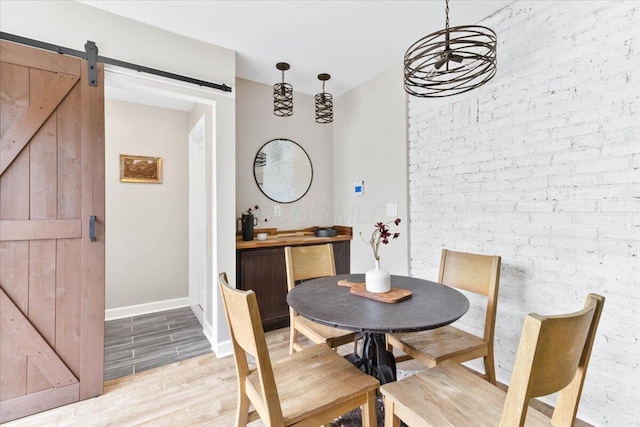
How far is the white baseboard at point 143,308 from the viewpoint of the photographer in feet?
11.0

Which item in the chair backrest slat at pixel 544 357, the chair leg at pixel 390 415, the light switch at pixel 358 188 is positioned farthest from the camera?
the light switch at pixel 358 188

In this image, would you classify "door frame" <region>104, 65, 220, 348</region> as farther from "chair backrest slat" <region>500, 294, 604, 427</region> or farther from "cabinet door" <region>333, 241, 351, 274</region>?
"chair backrest slat" <region>500, 294, 604, 427</region>

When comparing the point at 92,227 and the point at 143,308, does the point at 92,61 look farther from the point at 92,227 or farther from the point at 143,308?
the point at 143,308

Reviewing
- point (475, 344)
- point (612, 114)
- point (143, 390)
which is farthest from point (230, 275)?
point (612, 114)

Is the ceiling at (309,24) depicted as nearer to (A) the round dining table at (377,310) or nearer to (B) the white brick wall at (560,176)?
(B) the white brick wall at (560,176)

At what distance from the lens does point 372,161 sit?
324cm

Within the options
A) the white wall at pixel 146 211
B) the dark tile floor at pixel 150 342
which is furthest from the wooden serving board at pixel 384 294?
the white wall at pixel 146 211

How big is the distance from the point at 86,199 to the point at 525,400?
8.21ft

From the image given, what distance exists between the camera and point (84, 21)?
6.66ft

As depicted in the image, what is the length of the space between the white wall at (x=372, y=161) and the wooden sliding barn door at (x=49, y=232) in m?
2.39

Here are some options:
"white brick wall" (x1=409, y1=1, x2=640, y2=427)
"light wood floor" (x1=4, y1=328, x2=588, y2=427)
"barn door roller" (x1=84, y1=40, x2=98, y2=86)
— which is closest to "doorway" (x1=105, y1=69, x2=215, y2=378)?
"light wood floor" (x1=4, y1=328, x2=588, y2=427)

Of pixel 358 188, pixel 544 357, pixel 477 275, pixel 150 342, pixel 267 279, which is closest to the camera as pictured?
pixel 544 357

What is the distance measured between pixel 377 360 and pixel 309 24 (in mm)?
2406

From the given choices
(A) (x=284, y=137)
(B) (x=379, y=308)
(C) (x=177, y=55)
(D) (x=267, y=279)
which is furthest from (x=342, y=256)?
(C) (x=177, y=55)
